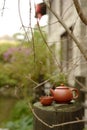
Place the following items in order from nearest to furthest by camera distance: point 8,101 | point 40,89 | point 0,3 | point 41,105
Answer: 1. point 0,3
2. point 41,105
3. point 40,89
4. point 8,101

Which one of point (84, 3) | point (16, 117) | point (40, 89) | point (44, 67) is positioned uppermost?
point (84, 3)

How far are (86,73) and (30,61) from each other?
3.88m

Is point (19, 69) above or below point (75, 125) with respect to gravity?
above

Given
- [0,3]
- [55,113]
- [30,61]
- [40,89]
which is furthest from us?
[30,61]

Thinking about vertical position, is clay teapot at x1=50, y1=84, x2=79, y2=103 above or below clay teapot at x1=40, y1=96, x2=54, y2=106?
above

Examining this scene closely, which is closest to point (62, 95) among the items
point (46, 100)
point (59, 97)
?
point (59, 97)

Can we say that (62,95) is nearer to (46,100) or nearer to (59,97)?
(59,97)

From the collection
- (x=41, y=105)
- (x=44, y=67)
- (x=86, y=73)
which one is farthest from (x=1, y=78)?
(x=41, y=105)

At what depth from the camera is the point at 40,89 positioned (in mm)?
11227

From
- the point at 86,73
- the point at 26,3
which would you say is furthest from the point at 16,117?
the point at 26,3

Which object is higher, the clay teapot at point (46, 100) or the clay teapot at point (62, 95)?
the clay teapot at point (62, 95)

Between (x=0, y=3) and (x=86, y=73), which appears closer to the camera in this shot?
(x=0, y=3)

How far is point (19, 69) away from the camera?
12.6 metres

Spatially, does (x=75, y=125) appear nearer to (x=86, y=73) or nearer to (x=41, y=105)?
(x=41, y=105)
